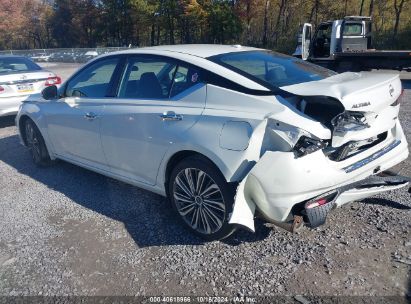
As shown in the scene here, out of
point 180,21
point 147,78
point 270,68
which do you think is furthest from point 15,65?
point 180,21

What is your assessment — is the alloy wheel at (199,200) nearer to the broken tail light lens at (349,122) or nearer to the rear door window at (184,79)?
the rear door window at (184,79)

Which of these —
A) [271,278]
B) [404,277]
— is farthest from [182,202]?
[404,277]

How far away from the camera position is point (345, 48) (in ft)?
41.3

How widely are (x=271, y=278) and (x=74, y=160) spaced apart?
3.02 m

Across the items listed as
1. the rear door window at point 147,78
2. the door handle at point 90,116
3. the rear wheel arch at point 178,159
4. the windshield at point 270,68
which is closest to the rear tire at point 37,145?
the door handle at point 90,116

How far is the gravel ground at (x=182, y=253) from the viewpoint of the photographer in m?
2.67

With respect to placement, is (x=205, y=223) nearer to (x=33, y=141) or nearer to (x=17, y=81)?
(x=33, y=141)

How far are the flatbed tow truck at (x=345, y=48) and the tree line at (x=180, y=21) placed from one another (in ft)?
47.9

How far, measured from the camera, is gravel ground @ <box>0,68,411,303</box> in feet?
8.77

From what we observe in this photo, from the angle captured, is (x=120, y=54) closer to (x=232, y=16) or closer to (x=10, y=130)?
(x=10, y=130)

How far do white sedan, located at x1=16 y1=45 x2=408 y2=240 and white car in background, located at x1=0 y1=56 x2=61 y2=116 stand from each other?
4.39 meters

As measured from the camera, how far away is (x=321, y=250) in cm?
302

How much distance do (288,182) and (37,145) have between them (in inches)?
164

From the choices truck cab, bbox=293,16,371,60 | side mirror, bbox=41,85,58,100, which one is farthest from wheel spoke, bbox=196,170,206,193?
truck cab, bbox=293,16,371,60
